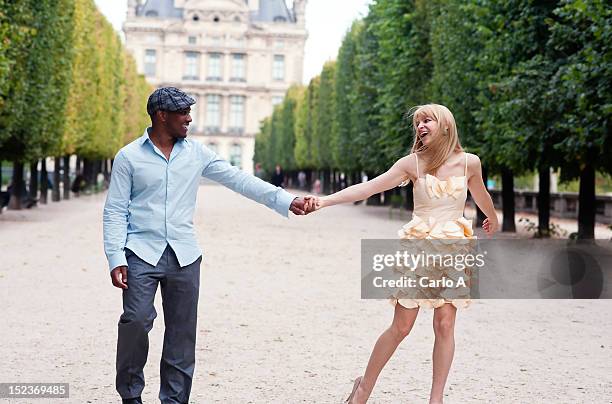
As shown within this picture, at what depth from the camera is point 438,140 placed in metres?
5.32

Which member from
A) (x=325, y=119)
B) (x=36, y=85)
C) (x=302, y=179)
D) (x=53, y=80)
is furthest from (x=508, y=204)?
(x=302, y=179)

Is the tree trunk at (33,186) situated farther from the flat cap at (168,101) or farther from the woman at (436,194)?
the woman at (436,194)

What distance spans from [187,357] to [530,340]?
398cm

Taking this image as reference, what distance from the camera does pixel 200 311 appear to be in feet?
33.0

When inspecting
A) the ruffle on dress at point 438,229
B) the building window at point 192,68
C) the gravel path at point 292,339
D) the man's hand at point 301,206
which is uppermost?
the building window at point 192,68

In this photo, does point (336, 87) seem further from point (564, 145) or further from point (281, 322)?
point (281, 322)

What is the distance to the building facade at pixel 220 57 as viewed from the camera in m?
133

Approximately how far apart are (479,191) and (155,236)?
5.51 ft

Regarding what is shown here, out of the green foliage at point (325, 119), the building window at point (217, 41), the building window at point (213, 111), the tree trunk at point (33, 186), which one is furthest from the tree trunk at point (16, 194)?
the building window at point (217, 41)

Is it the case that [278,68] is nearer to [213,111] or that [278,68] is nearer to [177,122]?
[213,111]

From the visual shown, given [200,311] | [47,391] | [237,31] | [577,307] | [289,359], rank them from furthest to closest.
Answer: [237,31]
[577,307]
[200,311]
[289,359]
[47,391]

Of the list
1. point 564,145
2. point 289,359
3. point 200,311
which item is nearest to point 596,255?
point 564,145

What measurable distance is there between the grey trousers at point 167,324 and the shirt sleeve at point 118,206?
0.32 feet

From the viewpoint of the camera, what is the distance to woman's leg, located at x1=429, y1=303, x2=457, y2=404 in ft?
17.5
